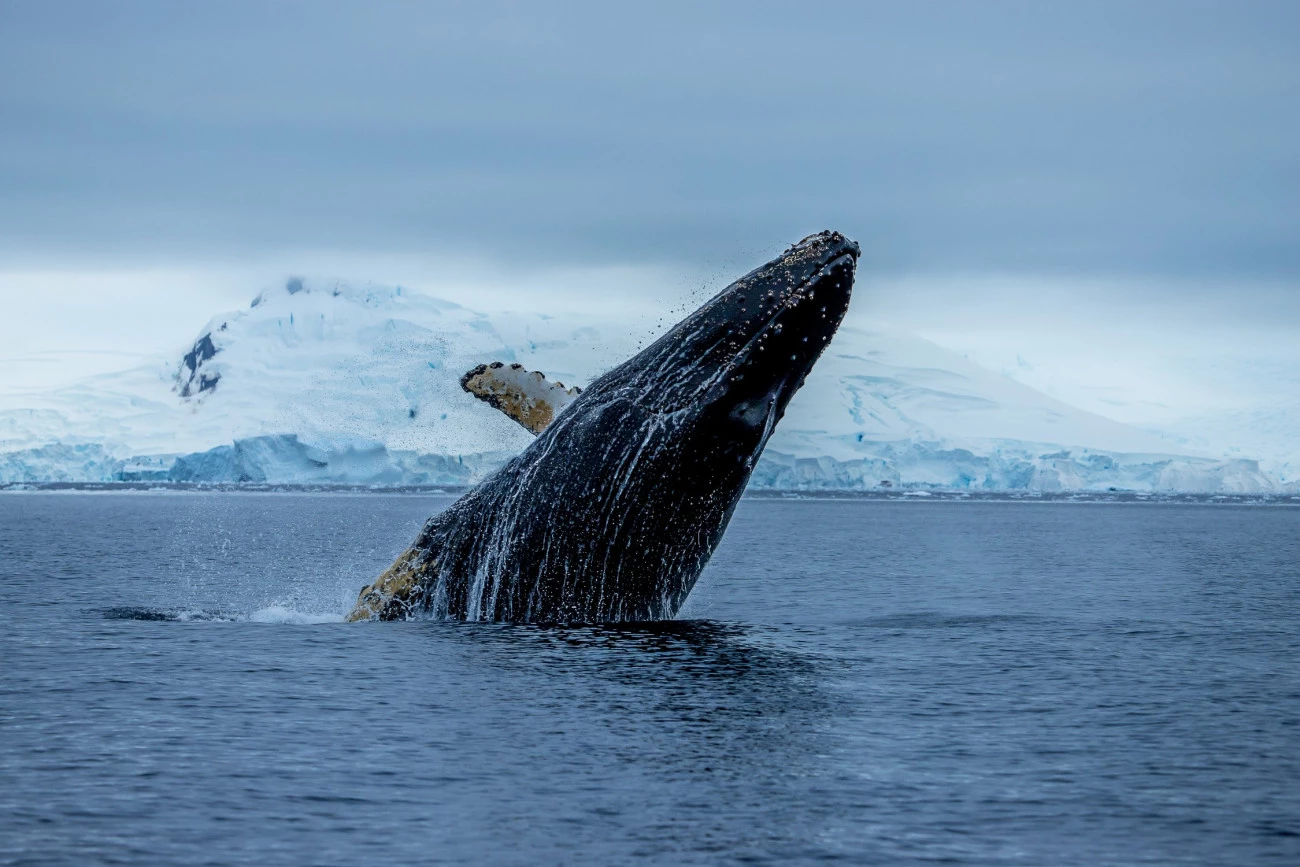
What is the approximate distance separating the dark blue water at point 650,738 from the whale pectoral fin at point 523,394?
165 centimetres

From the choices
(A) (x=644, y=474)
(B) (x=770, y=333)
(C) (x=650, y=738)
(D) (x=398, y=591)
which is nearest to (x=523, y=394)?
(A) (x=644, y=474)

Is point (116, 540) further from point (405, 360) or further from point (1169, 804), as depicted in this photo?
point (405, 360)

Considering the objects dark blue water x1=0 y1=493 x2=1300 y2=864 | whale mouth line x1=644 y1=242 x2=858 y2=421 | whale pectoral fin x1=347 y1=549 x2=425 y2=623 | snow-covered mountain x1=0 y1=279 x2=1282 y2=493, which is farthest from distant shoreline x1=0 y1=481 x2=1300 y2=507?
whale mouth line x1=644 y1=242 x2=858 y2=421

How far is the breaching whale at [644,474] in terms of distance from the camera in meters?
10.3

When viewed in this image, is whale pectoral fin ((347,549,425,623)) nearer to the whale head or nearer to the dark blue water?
the dark blue water

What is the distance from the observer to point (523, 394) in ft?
39.0

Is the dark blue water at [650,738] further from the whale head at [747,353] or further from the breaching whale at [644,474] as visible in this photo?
the whale head at [747,353]

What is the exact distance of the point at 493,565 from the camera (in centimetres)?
1141

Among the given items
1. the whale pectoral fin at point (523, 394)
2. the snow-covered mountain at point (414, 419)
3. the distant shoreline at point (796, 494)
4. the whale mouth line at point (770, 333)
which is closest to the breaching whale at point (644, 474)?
the whale mouth line at point (770, 333)

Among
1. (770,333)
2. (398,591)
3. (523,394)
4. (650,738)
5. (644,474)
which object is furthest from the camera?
(398,591)

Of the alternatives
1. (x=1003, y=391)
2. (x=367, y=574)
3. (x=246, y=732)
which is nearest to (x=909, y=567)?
(x=367, y=574)

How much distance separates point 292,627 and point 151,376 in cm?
13640

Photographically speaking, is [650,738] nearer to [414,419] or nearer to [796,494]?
[414,419]

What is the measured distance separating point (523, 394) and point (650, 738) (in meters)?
3.49
